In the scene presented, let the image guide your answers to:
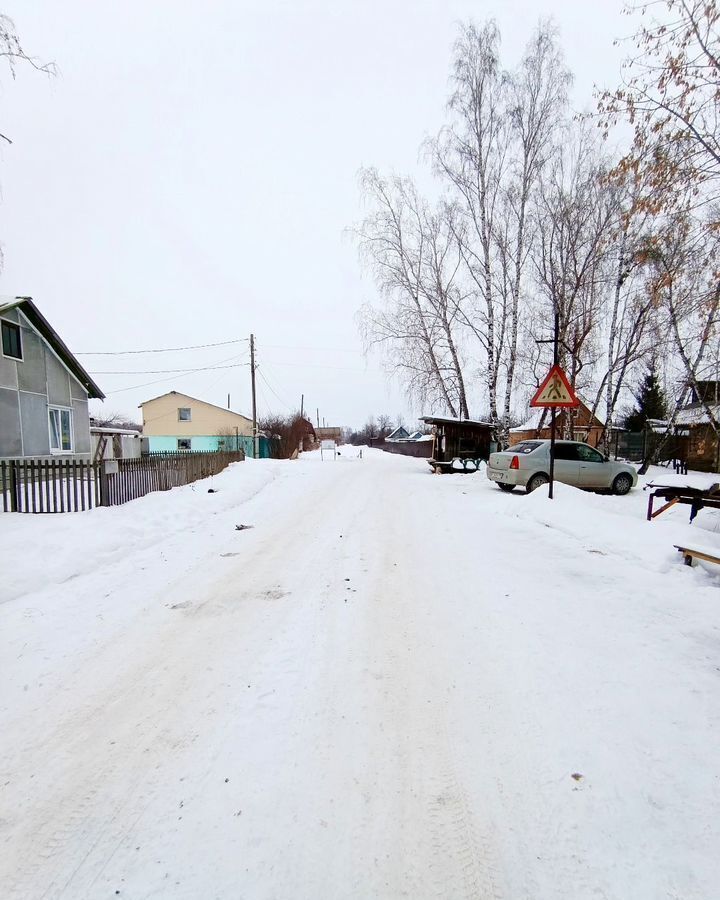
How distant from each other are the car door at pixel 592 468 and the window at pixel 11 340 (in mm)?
17319

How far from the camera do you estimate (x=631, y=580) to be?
5.03 meters

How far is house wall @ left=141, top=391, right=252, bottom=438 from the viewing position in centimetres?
4966

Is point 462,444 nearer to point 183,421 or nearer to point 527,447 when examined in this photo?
point 527,447

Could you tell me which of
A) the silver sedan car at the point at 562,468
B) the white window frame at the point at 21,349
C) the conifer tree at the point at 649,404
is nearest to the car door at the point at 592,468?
the silver sedan car at the point at 562,468

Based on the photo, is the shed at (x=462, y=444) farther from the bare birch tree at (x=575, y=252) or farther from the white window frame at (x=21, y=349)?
the white window frame at (x=21, y=349)

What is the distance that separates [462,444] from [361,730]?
1846 cm

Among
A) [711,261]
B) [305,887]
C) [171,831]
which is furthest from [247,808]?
[711,261]

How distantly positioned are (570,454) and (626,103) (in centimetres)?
846

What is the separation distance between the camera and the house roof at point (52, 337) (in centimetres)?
1500

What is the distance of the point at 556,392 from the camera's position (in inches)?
374

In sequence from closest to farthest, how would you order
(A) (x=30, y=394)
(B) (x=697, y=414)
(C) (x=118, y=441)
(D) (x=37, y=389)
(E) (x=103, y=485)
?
(E) (x=103, y=485) < (A) (x=30, y=394) < (D) (x=37, y=389) < (B) (x=697, y=414) < (C) (x=118, y=441)

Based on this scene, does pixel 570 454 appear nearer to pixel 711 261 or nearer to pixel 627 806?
pixel 711 261

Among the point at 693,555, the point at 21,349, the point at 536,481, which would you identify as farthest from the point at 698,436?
the point at 21,349

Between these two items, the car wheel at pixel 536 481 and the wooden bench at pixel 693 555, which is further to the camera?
the car wheel at pixel 536 481
